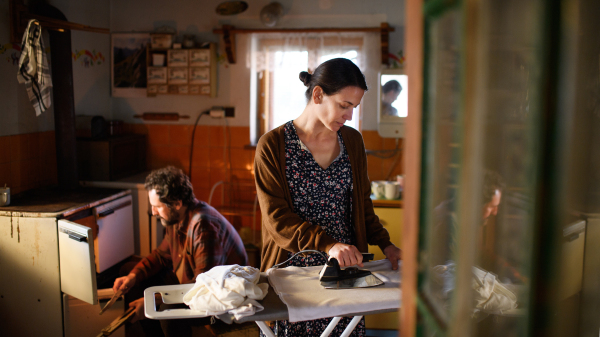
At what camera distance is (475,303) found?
17.7 inches

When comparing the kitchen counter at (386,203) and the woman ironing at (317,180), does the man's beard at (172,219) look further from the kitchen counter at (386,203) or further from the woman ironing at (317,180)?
the kitchen counter at (386,203)

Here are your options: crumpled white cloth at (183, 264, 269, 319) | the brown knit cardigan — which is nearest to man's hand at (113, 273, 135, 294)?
the brown knit cardigan

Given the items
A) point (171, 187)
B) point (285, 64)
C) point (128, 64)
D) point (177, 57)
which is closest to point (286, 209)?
point (171, 187)

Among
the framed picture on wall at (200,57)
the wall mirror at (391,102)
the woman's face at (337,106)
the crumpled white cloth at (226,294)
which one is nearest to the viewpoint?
the crumpled white cloth at (226,294)

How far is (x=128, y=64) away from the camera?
3.59 m

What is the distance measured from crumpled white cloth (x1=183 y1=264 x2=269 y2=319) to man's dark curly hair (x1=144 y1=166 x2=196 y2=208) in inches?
32.7

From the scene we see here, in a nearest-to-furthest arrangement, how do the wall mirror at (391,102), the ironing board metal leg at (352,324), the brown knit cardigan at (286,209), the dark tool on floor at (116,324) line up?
the ironing board metal leg at (352,324), the brown knit cardigan at (286,209), the dark tool on floor at (116,324), the wall mirror at (391,102)

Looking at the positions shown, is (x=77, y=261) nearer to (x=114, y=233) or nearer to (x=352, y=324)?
(x=114, y=233)

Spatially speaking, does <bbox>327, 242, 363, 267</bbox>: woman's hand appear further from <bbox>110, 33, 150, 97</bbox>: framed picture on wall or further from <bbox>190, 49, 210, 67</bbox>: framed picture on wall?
<bbox>110, 33, 150, 97</bbox>: framed picture on wall

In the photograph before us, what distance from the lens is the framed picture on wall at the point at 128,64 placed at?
3547 mm

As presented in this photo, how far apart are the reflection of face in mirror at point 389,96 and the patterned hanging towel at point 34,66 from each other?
1.99 m

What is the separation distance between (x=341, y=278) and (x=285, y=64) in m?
2.33

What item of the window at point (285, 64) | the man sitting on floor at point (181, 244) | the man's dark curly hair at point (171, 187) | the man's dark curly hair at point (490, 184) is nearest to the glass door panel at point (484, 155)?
the man's dark curly hair at point (490, 184)

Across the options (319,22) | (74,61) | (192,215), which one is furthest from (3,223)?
(319,22)
